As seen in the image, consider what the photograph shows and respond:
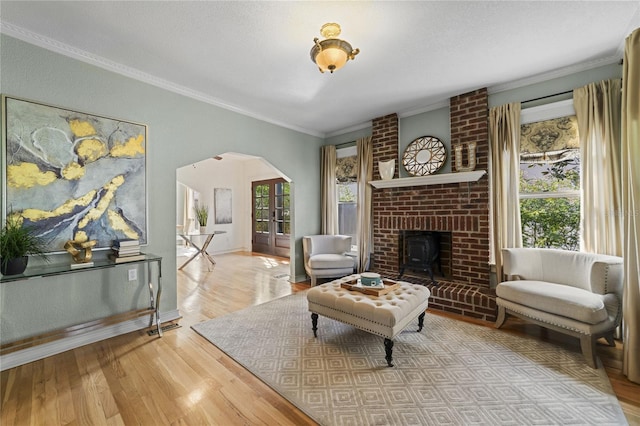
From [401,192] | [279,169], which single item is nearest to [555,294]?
[401,192]

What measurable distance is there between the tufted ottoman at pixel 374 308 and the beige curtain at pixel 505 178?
1415 millimetres

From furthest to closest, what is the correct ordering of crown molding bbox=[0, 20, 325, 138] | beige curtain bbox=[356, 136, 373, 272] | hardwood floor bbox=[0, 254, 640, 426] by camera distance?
beige curtain bbox=[356, 136, 373, 272] → crown molding bbox=[0, 20, 325, 138] → hardwood floor bbox=[0, 254, 640, 426]

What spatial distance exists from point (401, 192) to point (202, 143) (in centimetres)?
298

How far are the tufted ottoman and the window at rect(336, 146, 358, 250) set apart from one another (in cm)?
234

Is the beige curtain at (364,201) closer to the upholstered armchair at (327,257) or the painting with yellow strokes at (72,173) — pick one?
the upholstered armchair at (327,257)

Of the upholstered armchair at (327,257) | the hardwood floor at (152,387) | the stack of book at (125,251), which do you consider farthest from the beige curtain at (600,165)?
the stack of book at (125,251)

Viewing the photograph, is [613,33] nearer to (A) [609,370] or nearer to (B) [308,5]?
(B) [308,5]

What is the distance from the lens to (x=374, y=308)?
2.19 m

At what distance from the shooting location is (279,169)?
4.46 meters

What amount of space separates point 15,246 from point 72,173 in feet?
2.50

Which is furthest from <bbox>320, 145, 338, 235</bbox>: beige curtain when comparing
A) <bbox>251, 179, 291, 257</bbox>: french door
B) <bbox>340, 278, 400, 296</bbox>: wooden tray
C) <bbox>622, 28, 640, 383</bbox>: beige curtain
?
<bbox>622, 28, 640, 383</bbox>: beige curtain

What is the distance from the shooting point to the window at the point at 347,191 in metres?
4.88

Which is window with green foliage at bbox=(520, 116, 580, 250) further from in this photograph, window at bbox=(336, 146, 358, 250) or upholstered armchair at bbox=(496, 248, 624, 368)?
window at bbox=(336, 146, 358, 250)

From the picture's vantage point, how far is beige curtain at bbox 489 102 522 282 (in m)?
3.17
